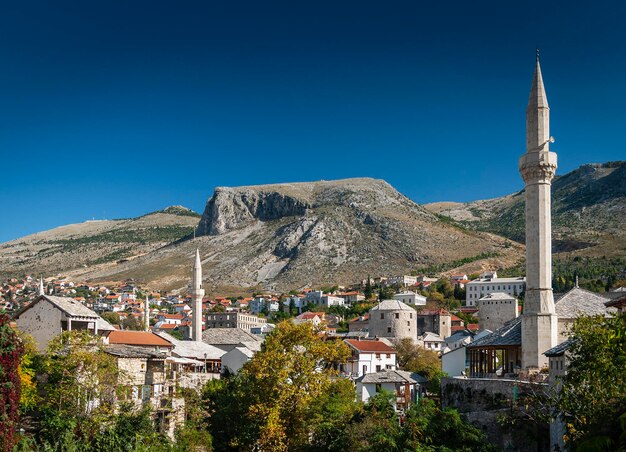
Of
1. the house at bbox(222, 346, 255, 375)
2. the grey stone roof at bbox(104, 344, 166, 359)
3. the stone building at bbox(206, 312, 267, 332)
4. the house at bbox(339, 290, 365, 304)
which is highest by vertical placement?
the house at bbox(339, 290, 365, 304)

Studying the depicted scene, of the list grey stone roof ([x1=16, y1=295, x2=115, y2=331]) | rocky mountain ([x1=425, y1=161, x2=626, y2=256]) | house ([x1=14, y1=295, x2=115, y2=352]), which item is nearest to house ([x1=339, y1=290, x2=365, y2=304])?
rocky mountain ([x1=425, y1=161, x2=626, y2=256])

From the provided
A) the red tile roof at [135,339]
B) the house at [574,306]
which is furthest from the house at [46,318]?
the house at [574,306]

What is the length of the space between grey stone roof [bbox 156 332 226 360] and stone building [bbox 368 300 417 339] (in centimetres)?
2610

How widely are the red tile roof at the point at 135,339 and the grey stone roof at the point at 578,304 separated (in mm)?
20048

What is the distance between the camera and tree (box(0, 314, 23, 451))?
25.0 meters

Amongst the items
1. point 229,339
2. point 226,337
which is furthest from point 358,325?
point 229,339

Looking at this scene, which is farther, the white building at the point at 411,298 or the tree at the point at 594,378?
the white building at the point at 411,298

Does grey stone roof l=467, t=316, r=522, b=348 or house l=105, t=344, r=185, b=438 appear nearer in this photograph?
house l=105, t=344, r=185, b=438

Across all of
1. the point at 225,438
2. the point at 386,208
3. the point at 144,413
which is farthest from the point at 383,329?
the point at 386,208

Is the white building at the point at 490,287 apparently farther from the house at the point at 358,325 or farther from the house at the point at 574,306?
the house at the point at 574,306

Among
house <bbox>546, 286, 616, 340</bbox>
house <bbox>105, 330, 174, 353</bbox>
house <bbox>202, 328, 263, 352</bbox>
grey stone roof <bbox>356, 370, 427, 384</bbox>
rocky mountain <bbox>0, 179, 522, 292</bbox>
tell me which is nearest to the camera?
→ house <bbox>546, 286, 616, 340</bbox>

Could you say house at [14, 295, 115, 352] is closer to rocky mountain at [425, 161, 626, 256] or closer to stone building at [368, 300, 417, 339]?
stone building at [368, 300, 417, 339]

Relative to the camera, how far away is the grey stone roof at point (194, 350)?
4762 cm

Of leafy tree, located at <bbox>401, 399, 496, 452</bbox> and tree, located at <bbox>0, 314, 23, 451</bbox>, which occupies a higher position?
tree, located at <bbox>0, 314, 23, 451</bbox>
